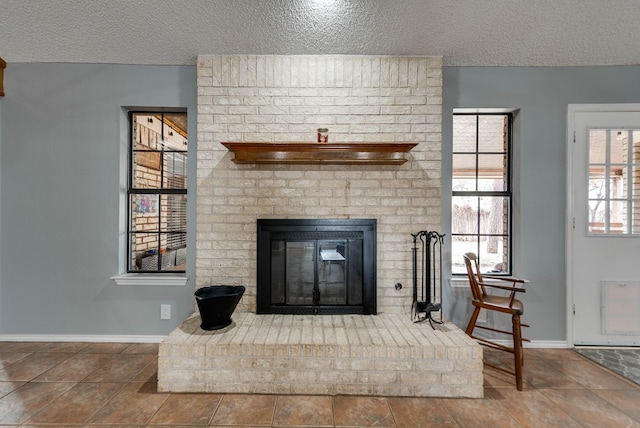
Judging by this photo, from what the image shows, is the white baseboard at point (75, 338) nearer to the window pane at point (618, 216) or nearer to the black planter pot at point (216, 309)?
the black planter pot at point (216, 309)

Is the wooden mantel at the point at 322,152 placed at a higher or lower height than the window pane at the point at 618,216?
higher

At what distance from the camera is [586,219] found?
8.61 feet

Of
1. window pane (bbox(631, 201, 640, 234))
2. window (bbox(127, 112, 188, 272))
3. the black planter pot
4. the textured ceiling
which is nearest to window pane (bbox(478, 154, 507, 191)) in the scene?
the textured ceiling

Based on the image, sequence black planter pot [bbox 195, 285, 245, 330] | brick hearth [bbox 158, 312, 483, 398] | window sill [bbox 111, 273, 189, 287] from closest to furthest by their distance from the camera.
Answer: brick hearth [bbox 158, 312, 483, 398]
black planter pot [bbox 195, 285, 245, 330]
window sill [bbox 111, 273, 189, 287]

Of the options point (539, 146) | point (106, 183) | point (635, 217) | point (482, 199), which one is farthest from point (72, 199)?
point (635, 217)

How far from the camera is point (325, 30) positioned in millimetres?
2207

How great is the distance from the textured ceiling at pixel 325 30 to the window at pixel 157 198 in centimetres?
61

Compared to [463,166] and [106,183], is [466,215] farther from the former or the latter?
[106,183]

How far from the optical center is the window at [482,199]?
2.80m

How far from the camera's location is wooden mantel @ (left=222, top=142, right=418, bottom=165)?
7.52ft

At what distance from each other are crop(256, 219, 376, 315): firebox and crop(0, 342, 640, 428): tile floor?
2.49ft

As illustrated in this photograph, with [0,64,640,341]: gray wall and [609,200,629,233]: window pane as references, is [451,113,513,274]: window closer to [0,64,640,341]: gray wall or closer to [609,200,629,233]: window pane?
[0,64,640,341]: gray wall

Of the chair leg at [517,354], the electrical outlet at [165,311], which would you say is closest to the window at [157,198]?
the electrical outlet at [165,311]

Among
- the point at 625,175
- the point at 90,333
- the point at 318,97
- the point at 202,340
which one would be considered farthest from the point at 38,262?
the point at 625,175
